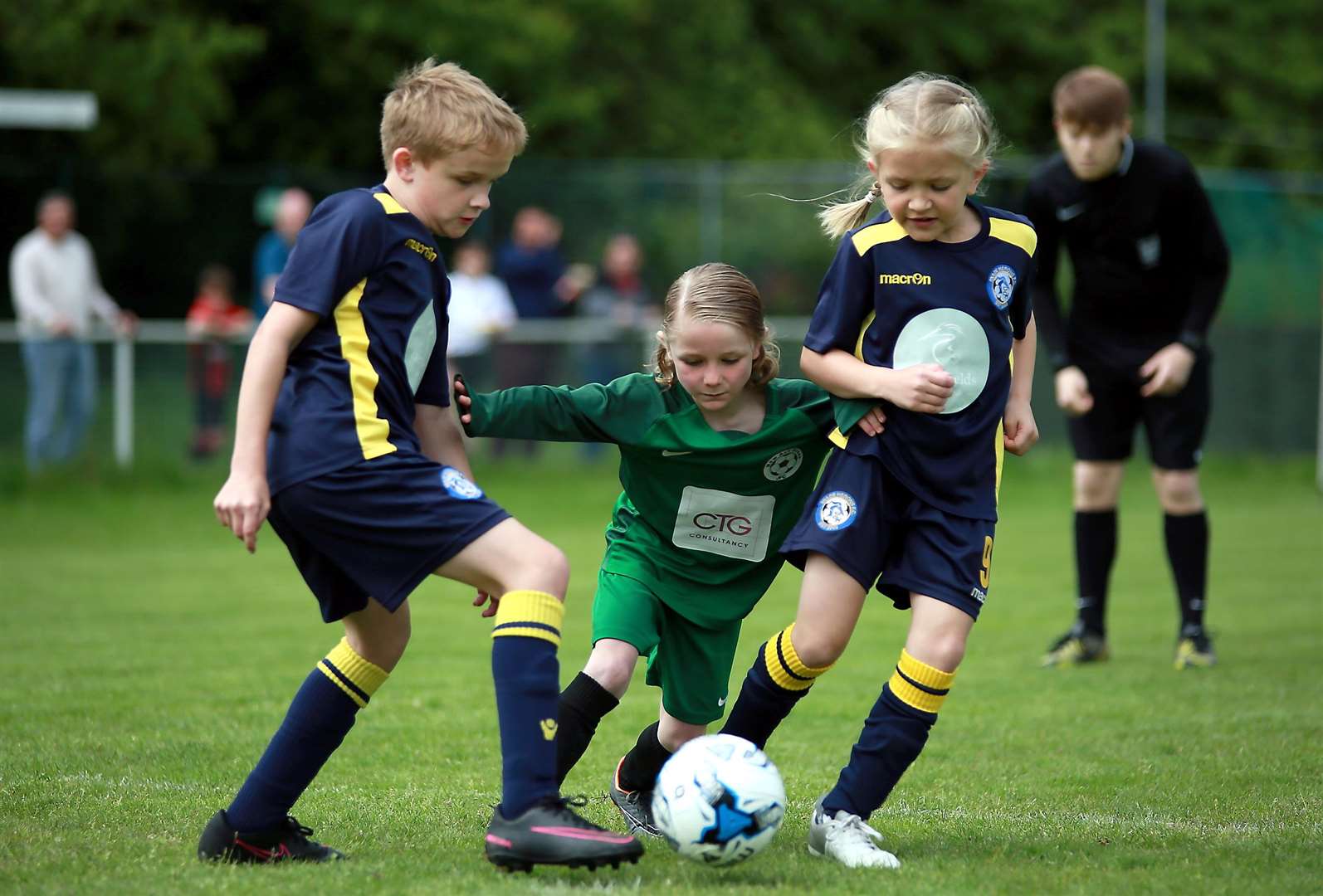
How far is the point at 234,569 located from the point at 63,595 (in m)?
1.48

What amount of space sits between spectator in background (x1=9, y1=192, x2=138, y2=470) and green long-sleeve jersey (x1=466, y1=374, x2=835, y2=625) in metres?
9.78

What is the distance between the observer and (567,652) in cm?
704

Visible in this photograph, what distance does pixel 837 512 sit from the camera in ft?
12.9

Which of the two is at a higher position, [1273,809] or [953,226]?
[953,226]

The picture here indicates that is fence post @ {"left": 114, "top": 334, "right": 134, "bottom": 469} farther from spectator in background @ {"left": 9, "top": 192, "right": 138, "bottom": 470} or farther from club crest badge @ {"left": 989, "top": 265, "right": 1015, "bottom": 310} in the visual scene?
club crest badge @ {"left": 989, "top": 265, "right": 1015, "bottom": 310}

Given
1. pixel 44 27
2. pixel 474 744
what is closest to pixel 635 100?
pixel 44 27

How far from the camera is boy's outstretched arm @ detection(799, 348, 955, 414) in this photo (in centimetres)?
384

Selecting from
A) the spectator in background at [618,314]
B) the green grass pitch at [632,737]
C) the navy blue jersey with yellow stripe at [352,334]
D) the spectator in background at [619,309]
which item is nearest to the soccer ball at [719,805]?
the green grass pitch at [632,737]

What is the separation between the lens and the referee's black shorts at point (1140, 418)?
22.3 feet

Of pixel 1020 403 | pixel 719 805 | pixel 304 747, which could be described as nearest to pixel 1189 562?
pixel 1020 403

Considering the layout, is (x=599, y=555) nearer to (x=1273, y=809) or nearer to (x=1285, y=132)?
(x=1273, y=809)

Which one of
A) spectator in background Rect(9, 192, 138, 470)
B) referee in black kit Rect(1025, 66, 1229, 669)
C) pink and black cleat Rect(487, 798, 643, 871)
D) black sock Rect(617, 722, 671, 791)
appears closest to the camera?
pink and black cleat Rect(487, 798, 643, 871)

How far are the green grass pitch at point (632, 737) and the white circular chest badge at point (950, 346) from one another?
3.56ft

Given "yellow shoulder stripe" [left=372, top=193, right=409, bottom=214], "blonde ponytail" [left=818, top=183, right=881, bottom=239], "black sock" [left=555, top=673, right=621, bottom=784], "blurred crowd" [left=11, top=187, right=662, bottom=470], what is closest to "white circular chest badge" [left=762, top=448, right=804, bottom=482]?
"blonde ponytail" [left=818, top=183, right=881, bottom=239]
